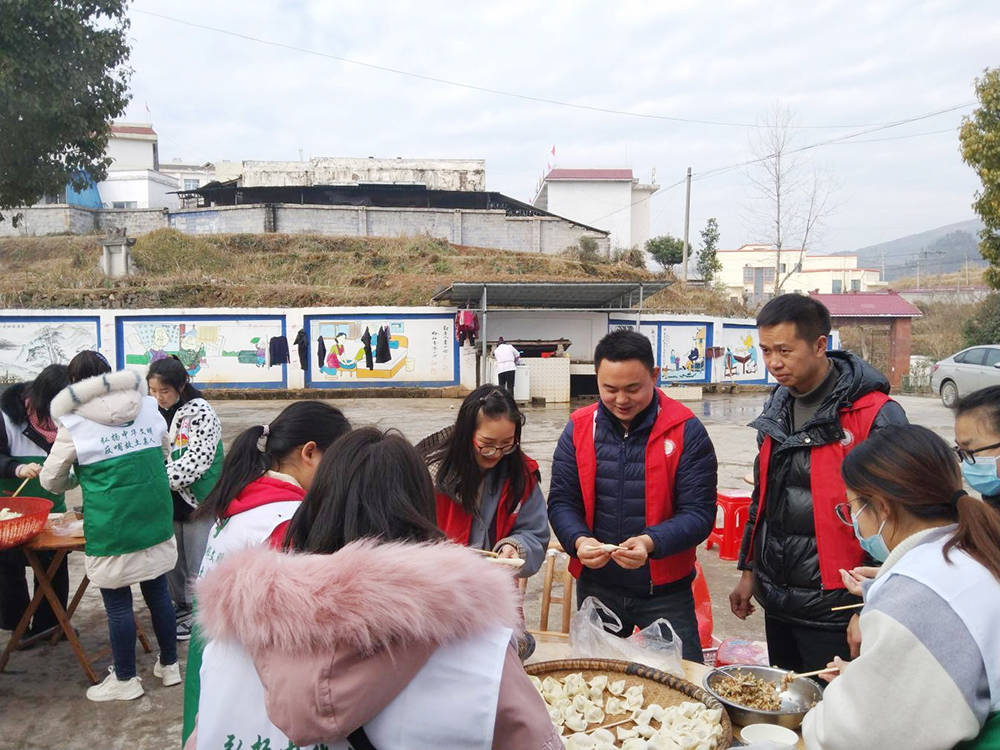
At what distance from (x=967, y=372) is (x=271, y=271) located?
21.7 m

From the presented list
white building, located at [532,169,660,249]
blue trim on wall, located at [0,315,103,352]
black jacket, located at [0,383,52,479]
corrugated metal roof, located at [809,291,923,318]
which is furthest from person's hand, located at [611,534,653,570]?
white building, located at [532,169,660,249]

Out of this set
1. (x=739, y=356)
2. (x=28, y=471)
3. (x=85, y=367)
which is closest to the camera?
(x=85, y=367)

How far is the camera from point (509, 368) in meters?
15.4

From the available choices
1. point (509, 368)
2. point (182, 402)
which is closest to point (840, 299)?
point (509, 368)

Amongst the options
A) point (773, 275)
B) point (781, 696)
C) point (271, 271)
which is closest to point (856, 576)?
point (781, 696)

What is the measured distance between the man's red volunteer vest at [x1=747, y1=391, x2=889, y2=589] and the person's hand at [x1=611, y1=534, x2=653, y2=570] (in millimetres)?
592

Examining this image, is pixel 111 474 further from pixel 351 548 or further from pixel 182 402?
pixel 351 548

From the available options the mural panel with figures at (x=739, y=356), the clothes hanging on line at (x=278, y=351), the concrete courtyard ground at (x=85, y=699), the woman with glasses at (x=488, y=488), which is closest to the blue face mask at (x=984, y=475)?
the woman with glasses at (x=488, y=488)

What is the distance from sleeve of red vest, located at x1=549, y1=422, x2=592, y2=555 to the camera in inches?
113

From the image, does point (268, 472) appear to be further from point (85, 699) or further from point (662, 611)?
point (85, 699)

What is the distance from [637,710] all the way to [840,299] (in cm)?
2598

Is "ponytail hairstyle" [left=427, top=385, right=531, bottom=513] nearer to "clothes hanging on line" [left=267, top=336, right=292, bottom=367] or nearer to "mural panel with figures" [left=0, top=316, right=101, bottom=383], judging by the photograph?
"clothes hanging on line" [left=267, top=336, right=292, bottom=367]

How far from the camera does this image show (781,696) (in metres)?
2.19

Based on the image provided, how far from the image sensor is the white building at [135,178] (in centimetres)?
4103
